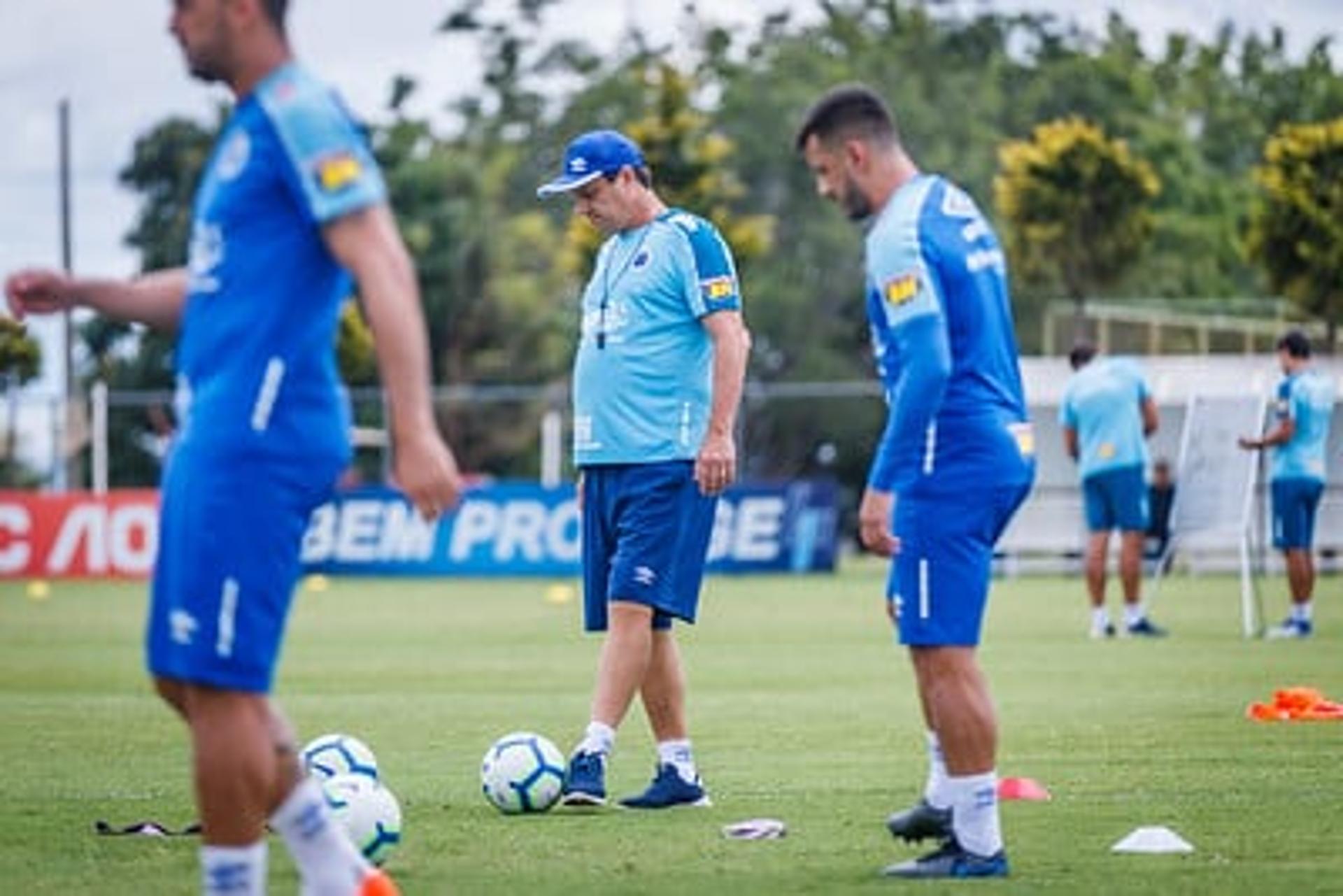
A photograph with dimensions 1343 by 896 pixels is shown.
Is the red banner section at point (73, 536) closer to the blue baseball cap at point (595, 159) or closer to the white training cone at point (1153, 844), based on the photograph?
the blue baseball cap at point (595, 159)

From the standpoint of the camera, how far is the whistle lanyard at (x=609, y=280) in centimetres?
1202

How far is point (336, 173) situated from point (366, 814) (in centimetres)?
294

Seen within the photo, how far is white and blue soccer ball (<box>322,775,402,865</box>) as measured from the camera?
9.61 m

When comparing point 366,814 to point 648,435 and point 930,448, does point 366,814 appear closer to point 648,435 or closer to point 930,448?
point 930,448

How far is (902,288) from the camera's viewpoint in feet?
29.9

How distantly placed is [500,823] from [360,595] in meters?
24.5

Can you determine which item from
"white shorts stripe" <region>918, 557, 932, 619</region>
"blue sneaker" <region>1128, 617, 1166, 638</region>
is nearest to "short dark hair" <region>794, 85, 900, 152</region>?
"white shorts stripe" <region>918, 557, 932, 619</region>

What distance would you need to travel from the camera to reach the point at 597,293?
478 inches

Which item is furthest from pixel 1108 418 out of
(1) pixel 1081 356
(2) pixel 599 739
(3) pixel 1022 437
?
(3) pixel 1022 437

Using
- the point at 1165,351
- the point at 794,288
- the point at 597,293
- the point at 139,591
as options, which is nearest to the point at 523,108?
the point at 794,288

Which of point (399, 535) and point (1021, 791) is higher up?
point (1021, 791)

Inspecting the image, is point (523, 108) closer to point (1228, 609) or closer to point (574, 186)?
point (1228, 609)

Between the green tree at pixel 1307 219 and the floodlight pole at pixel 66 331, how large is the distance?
16.9 meters

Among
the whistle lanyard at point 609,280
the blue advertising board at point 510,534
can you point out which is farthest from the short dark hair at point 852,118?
the blue advertising board at point 510,534
